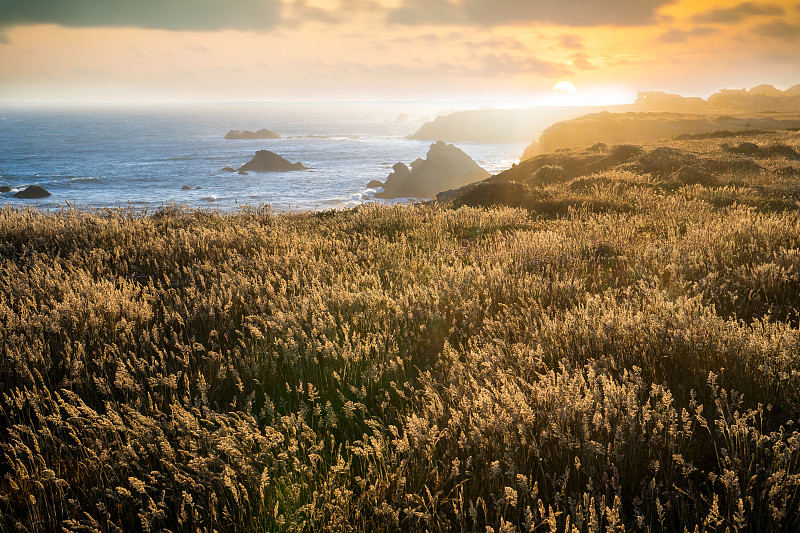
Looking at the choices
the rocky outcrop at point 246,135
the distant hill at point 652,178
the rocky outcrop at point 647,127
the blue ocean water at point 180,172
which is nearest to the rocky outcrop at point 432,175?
the blue ocean water at point 180,172

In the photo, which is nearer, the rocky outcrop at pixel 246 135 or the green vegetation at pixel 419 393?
the green vegetation at pixel 419 393

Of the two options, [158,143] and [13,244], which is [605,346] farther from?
[158,143]

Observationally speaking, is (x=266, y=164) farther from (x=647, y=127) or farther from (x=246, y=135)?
(x=246, y=135)

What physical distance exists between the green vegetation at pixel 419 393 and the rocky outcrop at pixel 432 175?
232ft

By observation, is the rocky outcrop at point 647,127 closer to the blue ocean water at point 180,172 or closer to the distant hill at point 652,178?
the distant hill at point 652,178

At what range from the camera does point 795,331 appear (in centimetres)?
328

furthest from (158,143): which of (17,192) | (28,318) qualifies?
(28,318)

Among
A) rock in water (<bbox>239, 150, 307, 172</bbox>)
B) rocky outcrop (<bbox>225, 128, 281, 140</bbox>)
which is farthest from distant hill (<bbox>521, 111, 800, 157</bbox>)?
rocky outcrop (<bbox>225, 128, 281, 140</bbox>)

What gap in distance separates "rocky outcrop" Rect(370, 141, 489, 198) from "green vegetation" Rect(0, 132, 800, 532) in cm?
7073

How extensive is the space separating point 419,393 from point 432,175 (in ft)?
261

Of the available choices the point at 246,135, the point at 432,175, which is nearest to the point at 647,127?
the point at 432,175

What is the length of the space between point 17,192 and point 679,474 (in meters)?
87.7

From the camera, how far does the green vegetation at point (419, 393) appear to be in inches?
88.7

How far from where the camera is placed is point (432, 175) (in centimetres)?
8081
